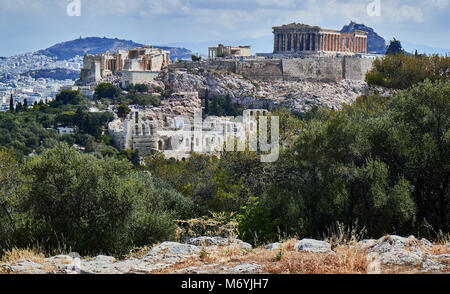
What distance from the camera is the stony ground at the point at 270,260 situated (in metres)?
6.54

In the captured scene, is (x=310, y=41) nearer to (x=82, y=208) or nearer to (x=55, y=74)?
(x=82, y=208)

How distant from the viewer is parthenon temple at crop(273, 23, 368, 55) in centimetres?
6350

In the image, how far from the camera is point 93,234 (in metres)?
10.8

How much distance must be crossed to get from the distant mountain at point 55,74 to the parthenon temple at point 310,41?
70.2 meters

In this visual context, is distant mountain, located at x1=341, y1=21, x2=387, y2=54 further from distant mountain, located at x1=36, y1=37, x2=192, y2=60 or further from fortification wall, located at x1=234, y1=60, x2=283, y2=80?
fortification wall, located at x1=234, y1=60, x2=283, y2=80

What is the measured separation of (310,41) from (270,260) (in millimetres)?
58833

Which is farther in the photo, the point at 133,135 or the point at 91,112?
the point at 91,112

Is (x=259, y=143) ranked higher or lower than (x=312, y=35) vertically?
lower

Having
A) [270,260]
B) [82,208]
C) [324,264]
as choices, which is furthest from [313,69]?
[324,264]

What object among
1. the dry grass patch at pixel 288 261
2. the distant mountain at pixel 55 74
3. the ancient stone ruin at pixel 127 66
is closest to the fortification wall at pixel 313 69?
the ancient stone ruin at pixel 127 66

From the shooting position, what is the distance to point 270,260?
23.2 ft
